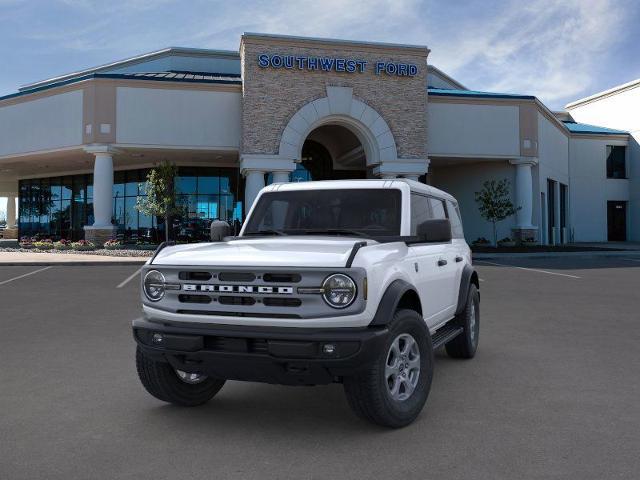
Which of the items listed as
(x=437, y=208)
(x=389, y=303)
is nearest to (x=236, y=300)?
(x=389, y=303)

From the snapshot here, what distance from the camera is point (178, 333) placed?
13.2ft

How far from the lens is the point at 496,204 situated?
3006 centimetres

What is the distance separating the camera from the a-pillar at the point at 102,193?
28125 mm

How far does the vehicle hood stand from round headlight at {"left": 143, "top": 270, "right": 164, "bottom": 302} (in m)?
0.09

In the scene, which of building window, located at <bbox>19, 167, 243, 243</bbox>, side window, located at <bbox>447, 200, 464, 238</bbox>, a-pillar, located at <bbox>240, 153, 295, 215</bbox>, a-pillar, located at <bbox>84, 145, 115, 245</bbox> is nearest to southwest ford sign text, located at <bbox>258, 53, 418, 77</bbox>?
a-pillar, located at <bbox>240, 153, 295, 215</bbox>

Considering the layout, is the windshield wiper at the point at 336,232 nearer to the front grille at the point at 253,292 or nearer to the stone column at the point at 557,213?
the front grille at the point at 253,292

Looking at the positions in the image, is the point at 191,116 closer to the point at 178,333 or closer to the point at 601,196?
the point at 178,333

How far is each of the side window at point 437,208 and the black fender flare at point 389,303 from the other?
1.93 m

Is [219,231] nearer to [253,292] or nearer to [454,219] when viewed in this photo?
[253,292]

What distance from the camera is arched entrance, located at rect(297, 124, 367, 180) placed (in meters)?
33.9

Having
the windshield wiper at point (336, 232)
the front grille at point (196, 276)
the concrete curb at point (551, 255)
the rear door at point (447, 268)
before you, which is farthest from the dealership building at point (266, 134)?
the front grille at point (196, 276)

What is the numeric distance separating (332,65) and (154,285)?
24511mm

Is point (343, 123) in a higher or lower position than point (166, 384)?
higher

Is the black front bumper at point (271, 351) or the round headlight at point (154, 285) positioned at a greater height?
the round headlight at point (154, 285)
